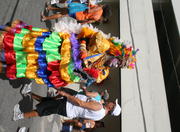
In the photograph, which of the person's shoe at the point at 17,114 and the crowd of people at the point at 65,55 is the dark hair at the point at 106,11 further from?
the person's shoe at the point at 17,114

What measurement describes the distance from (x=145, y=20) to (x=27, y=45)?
411 cm

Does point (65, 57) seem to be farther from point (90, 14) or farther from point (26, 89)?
point (90, 14)

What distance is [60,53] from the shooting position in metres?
3.16

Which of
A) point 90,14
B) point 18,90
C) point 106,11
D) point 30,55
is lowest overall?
point 18,90

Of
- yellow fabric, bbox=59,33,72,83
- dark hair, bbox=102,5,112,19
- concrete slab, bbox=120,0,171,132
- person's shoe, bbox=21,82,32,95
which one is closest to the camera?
yellow fabric, bbox=59,33,72,83

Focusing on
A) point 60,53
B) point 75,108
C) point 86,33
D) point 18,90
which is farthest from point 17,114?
point 86,33

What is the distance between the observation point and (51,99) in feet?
13.3

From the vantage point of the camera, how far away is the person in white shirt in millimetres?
3324

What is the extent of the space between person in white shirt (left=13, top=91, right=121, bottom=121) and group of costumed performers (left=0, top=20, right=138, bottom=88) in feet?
1.26

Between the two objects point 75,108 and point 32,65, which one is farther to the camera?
point 75,108

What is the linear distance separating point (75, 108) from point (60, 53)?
3.53ft

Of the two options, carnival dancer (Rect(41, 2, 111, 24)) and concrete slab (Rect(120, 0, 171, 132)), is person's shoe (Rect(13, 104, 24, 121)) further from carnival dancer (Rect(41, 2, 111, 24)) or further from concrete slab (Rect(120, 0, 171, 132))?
carnival dancer (Rect(41, 2, 111, 24))

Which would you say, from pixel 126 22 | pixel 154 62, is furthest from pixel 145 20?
pixel 154 62

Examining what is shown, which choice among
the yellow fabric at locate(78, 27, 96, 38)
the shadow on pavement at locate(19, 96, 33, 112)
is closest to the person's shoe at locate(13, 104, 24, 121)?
the shadow on pavement at locate(19, 96, 33, 112)
